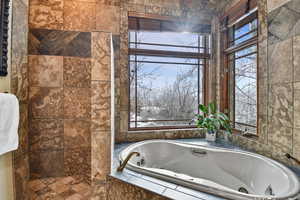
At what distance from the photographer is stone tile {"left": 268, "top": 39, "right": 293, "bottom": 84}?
1.39m

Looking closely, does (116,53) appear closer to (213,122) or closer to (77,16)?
(77,16)

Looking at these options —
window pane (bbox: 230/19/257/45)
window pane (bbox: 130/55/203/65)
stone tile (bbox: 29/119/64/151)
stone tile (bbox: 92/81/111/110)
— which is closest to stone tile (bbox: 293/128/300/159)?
window pane (bbox: 230/19/257/45)

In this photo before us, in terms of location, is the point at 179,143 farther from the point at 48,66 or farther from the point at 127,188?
the point at 48,66

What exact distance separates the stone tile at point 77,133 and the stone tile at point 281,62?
185 centimetres

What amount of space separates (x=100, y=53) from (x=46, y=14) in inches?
22.7

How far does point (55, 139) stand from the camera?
1336mm

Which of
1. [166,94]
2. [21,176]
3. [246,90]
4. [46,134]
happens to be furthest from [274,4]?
[21,176]

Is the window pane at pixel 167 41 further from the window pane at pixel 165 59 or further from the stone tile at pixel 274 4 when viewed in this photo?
the stone tile at pixel 274 4

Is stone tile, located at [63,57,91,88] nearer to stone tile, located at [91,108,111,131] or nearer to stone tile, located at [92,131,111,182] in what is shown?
stone tile, located at [91,108,111,131]

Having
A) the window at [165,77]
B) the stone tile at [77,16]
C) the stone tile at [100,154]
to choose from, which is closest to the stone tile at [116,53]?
the window at [165,77]

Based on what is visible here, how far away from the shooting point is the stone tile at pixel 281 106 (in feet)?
4.56

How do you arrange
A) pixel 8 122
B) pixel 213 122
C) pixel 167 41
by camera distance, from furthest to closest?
pixel 167 41, pixel 213 122, pixel 8 122

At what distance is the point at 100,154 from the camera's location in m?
1.34

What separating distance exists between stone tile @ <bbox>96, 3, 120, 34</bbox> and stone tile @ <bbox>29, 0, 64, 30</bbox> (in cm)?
30
